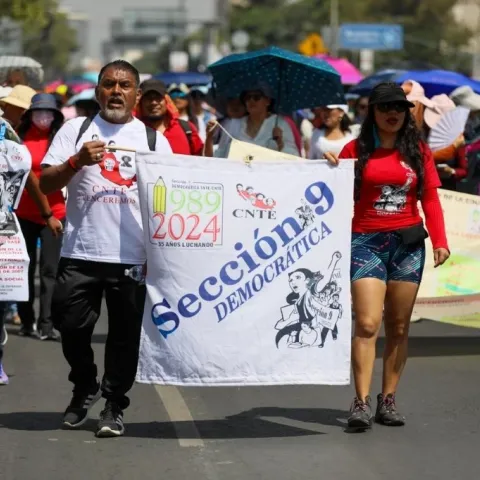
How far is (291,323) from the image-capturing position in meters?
8.11

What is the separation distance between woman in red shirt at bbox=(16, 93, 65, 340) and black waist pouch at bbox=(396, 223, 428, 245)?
477cm

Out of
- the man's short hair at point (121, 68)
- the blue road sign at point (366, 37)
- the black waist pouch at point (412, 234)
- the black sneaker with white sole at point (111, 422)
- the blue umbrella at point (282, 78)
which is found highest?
the blue road sign at point (366, 37)

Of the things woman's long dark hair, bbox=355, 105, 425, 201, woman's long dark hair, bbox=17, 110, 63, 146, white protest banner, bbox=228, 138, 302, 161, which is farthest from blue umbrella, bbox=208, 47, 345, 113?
woman's long dark hair, bbox=355, 105, 425, 201

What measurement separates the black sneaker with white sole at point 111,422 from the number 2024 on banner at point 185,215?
0.95 m

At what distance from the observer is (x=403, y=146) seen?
8.50 m

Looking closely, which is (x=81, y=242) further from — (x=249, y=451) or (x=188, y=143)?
(x=188, y=143)

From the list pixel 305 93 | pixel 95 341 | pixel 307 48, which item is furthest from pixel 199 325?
pixel 307 48

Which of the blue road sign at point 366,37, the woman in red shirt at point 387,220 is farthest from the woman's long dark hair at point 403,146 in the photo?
the blue road sign at point 366,37

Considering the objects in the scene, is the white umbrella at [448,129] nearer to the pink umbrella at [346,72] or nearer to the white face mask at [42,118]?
the white face mask at [42,118]

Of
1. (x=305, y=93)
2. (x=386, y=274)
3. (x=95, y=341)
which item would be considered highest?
(x=305, y=93)

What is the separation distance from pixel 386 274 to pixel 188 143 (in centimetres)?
453

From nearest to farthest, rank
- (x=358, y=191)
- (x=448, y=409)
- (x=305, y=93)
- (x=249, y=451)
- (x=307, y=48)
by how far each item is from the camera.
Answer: (x=249, y=451) → (x=358, y=191) → (x=448, y=409) → (x=305, y=93) → (x=307, y=48)

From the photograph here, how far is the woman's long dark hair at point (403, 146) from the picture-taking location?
8492 mm

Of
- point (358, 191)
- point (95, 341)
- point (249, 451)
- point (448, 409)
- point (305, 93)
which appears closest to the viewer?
point (249, 451)
